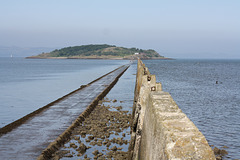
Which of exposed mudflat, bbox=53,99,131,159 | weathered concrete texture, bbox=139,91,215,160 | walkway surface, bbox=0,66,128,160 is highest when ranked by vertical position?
weathered concrete texture, bbox=139,91,215,160

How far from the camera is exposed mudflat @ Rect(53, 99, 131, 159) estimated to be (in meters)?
9.79

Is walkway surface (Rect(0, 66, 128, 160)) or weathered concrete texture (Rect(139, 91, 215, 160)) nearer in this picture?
weathered concrete texture (Rect(139, 91, 215, 160))

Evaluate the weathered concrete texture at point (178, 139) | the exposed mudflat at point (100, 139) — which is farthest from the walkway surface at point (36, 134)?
the weathered concrete texture at point (178, 139)

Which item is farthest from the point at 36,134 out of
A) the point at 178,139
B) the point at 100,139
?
the point at 178,139

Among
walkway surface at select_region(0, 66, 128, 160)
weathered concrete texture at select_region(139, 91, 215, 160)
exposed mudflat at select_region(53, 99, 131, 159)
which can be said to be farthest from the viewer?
exposed mudflat at select_region(53, 99, 131, 159)

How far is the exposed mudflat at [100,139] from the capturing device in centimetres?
979

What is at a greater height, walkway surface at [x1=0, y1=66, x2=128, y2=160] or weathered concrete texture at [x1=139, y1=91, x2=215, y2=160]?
weathered concrete texture at [x1=139, y1=91, x2=215, y2=160]

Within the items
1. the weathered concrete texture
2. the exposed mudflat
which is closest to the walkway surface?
the exposed mudflat

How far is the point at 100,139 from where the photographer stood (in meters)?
11.7

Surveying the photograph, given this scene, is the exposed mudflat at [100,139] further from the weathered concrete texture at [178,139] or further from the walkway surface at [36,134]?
the weathered concrete texture at [178,139]

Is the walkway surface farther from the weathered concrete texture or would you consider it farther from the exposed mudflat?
the weathered concrete texture

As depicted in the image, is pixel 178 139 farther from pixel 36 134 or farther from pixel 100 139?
pixel 36 134

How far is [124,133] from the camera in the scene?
12.6 meters

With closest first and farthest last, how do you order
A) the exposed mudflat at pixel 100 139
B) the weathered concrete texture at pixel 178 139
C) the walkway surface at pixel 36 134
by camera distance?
the weathered concrete texture at pixel 178 139
the walkway surface at pixel 36 134
the exposed mudflat at pixel 100 139
